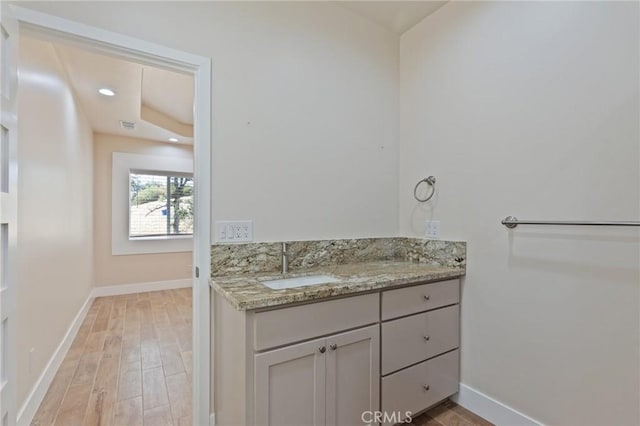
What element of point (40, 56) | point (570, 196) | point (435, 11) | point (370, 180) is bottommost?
point (570, 196)

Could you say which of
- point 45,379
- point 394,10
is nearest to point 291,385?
point 45,379

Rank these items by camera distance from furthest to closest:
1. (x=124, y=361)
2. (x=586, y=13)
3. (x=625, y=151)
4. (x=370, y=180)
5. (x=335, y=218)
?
(x=124, y=361)
(x=370, y=180)
(x=335, y=218)
(x=586, y=13)
(x=625, y=151)

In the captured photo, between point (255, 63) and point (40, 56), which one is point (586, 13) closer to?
point (255, 63)

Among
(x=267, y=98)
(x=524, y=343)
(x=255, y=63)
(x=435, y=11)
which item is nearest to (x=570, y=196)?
(x=524, y=343)

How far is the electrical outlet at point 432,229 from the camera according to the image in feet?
6.84

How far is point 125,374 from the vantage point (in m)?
2.28

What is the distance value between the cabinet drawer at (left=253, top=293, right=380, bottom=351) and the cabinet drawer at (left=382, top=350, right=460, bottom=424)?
387 millimetres

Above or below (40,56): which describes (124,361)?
below

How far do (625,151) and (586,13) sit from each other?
0.69m

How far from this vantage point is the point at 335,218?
2.06 metres

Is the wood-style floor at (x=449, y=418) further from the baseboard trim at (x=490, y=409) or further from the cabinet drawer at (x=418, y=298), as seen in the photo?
the cabinet drawer at (x=418, y=298)

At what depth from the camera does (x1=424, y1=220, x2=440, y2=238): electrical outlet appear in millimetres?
2084

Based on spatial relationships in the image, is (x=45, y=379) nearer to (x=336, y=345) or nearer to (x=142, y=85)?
(x=336, y=345)

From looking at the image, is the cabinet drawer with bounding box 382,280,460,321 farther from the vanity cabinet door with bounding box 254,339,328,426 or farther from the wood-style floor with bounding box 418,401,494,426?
the wood-style floor with bounding box 418,401,494,426
